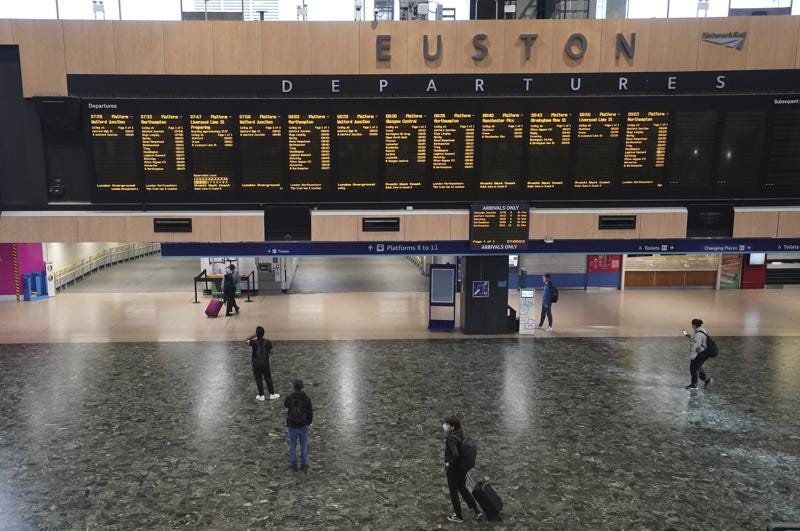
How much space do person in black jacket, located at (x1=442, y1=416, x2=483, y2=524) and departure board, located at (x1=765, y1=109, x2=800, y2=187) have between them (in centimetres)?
1098

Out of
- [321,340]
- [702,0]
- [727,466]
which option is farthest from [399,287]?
[727,466]

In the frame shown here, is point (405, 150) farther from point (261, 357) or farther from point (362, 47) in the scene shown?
point (261, 357)

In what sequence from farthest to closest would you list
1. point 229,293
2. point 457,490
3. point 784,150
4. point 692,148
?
point 229,293
point 692,148
point 784,150
point 457,490

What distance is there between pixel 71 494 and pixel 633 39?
14.4 m

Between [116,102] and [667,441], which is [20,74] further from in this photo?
[667,441]

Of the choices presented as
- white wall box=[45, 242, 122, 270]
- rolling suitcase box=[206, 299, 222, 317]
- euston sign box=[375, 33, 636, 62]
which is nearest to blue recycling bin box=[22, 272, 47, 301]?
white wall box=[45, 242, 122, 270]

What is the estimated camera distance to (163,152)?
1309 centimetres

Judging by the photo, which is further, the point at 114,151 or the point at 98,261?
the point at 98,261

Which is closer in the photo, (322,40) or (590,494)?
(590,494)

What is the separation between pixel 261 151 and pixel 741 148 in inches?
450

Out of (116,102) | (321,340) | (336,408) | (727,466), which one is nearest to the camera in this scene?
(727,466)

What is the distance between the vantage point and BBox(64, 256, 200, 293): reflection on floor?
75.7ft

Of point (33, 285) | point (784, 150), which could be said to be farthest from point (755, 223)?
point (33, 285)

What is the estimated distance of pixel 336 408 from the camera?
10.9m
